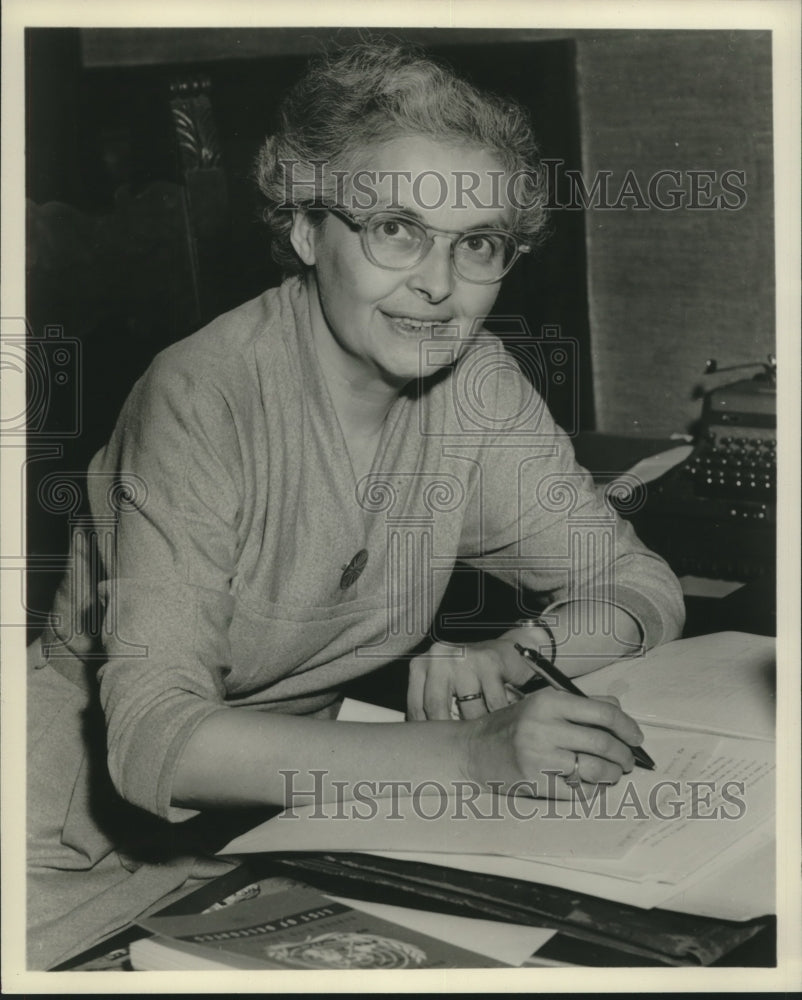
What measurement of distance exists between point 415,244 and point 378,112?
14 cm

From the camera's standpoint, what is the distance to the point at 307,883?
0.80m

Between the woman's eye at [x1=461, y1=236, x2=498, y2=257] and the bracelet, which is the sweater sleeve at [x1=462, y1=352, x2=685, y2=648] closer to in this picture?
the bracelet

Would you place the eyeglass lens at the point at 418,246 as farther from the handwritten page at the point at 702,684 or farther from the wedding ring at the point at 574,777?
the wedding ring at the point at 574,777

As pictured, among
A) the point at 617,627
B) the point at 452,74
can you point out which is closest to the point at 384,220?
the point at 452,74

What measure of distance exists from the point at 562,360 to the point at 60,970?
1.22 meters

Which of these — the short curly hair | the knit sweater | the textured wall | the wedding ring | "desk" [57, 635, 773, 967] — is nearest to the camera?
"desk" [57, 635, 773, 967]

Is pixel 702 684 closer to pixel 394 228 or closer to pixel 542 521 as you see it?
pixel 542 521

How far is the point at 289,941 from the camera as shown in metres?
0.75

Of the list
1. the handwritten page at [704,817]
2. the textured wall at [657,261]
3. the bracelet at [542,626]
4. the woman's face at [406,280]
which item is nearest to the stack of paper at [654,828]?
the handwritten page at [704,817]

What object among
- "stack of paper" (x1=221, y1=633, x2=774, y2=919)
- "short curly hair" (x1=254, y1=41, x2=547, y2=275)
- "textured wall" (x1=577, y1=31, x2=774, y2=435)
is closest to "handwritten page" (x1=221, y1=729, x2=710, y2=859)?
"stack of paper" (x1=221, y1=633, x2=774, y2=919)

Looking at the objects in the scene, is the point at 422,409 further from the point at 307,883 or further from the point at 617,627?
the point at 307,883

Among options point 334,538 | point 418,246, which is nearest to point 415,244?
point 418,246

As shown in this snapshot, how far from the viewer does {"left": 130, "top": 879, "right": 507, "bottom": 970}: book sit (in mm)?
726

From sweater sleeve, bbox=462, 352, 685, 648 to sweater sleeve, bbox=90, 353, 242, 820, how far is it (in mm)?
377
